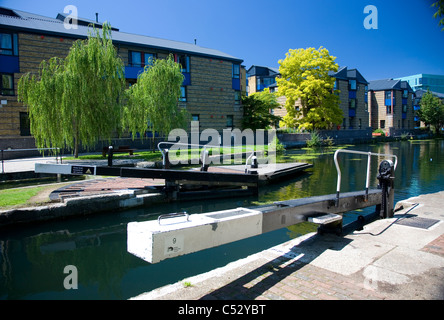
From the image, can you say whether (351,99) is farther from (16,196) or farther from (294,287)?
(294,287)

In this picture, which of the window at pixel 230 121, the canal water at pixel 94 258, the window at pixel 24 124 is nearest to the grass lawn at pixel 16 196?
the canal water at pixel 94 258

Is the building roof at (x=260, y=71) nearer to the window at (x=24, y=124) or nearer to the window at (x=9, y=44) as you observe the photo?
the window at (x=9, y=44)

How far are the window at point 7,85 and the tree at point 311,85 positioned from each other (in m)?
26.2

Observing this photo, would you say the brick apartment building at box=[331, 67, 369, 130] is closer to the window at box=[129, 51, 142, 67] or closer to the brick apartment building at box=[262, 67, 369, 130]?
the brick apartment building at box=[262, 67, 369, 130]

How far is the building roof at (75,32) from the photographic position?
22359mm

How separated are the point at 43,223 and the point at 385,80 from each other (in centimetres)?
6761

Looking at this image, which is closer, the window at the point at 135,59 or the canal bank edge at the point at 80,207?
the canal bank edge at the point at 80,207

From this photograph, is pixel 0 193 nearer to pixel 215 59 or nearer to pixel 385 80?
pixel 215 59

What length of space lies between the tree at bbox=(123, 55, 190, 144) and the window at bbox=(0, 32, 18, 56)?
9549 mm

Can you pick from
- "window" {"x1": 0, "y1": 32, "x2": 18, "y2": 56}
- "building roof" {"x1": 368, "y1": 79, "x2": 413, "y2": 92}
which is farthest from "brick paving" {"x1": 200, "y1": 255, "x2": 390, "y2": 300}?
"building roof" {"x1": 368, "y1": 79, "x2": 413, "y2": 92}

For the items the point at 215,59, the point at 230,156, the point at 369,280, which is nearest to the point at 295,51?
the point at 215,59

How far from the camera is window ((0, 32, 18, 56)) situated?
21.4 m

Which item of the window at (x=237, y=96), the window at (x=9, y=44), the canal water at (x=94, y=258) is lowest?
the canal water at (x=94, y=258)
